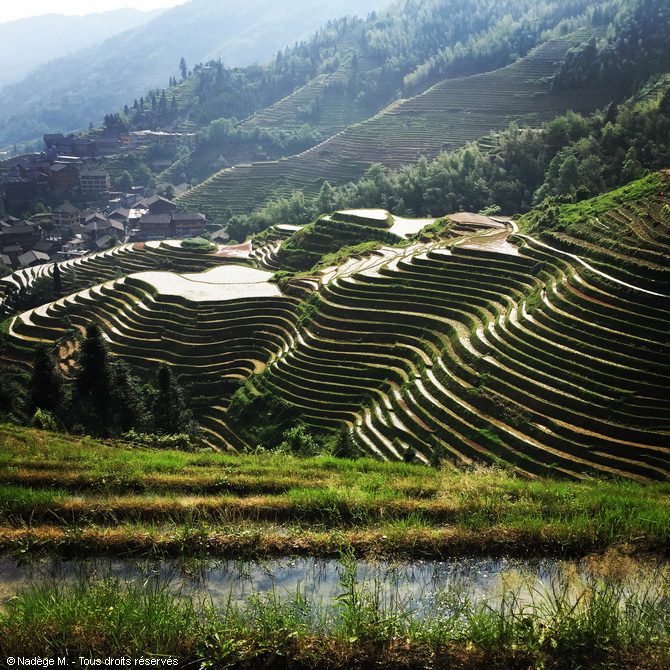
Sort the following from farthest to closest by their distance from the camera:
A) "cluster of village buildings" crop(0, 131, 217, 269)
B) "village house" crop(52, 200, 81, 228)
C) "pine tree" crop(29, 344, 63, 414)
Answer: "village house" crop(52, 200, 81, 228), "cluster of village buildings" crop(0, 131, 217, 269), "pine tree" crop(29, 344, 63, 414)

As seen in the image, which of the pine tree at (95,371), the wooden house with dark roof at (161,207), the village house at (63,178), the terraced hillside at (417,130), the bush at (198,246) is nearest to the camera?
the pine tree at (95,371)

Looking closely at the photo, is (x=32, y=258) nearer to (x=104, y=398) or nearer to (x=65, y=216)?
(x=65, y=216)

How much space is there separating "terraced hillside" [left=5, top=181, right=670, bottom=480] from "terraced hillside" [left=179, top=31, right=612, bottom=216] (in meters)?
24.0

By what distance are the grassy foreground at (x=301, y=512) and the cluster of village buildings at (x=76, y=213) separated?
138ft

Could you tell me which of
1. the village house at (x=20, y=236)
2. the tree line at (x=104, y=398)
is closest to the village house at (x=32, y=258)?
the village house at (x=20, y=236)

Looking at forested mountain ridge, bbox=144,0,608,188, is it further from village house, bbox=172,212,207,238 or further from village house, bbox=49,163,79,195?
village house, bbox=172,212,207,238

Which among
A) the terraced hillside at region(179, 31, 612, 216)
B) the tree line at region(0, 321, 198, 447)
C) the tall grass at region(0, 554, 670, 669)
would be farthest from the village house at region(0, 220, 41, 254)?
the tall grass at region(0, 554, 670, 669)

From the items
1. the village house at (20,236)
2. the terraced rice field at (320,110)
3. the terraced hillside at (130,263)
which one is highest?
the terraced rice field at (320,110)

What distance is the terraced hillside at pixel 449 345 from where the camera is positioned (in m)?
13.4

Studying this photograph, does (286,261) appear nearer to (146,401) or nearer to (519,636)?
(146,401)

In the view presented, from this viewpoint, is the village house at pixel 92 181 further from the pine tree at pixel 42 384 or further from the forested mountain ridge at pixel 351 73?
the pine tree at pixel 42 384

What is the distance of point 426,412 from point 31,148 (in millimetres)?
110777

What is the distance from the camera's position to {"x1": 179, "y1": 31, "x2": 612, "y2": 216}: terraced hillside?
157 ft

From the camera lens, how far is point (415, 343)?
18.8 metres
